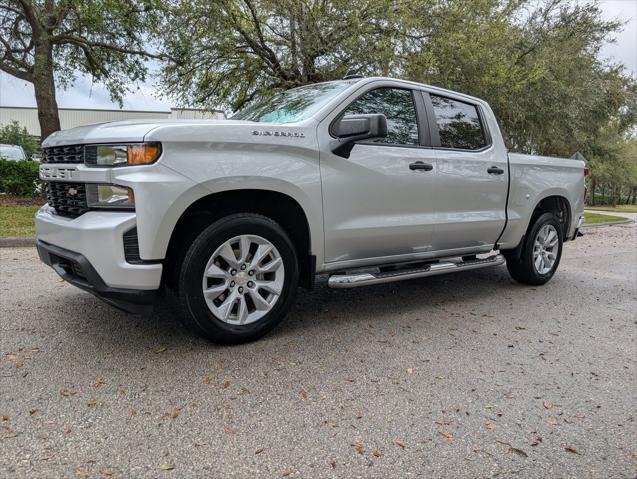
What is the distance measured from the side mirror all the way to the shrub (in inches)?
457

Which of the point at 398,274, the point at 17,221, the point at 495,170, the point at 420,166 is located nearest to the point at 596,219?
the point at 495,170

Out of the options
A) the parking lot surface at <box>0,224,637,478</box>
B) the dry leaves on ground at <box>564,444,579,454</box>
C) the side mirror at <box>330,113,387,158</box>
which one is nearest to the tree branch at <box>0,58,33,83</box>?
the parking lot surface at <box>0,224,637,478</box>

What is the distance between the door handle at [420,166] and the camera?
162 inches

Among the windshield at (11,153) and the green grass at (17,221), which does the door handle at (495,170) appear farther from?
the windshield at (11,153)

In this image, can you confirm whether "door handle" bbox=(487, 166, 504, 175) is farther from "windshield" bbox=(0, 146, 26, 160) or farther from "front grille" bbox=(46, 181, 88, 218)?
"windshield" bbox=(0, 146, 26, 160)

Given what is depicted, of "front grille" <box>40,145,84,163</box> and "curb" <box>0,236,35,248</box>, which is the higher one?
"front grille" <box>40,145,84,163</box>

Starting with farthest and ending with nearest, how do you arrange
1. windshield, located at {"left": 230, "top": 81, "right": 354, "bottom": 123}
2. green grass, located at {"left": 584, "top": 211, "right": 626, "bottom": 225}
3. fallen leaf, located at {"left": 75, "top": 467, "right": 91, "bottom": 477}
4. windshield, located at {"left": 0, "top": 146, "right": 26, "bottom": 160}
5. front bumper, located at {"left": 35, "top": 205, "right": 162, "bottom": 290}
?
green grass, located at {"left": 584, "top": 211, "right": 626, "bottom": 225} → windshield, located at {"left": 0, "top": 146, "right": 26, "bottom": 160} → windshield, located at {"left": 230, "top": 81, "right": 354, "bottom": 123} → front bumper, located at {"left": 35, "top": 205, "right": 162, "bottom": 290} → fallen leaf, located at {"left": 75, "top": 467, "right": 91, "bottom": 477}

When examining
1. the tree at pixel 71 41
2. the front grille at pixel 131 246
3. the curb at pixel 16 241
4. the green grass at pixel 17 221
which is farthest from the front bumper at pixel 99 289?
the tree at pixel 71 41

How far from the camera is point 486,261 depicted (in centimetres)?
494

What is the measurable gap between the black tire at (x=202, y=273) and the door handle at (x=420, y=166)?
1335mm

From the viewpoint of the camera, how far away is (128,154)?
293 cm

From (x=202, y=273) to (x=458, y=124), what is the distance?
9.93 feet

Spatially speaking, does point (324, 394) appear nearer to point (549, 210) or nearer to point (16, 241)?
point (549, 210)

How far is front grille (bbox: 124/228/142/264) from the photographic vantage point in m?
2.91
